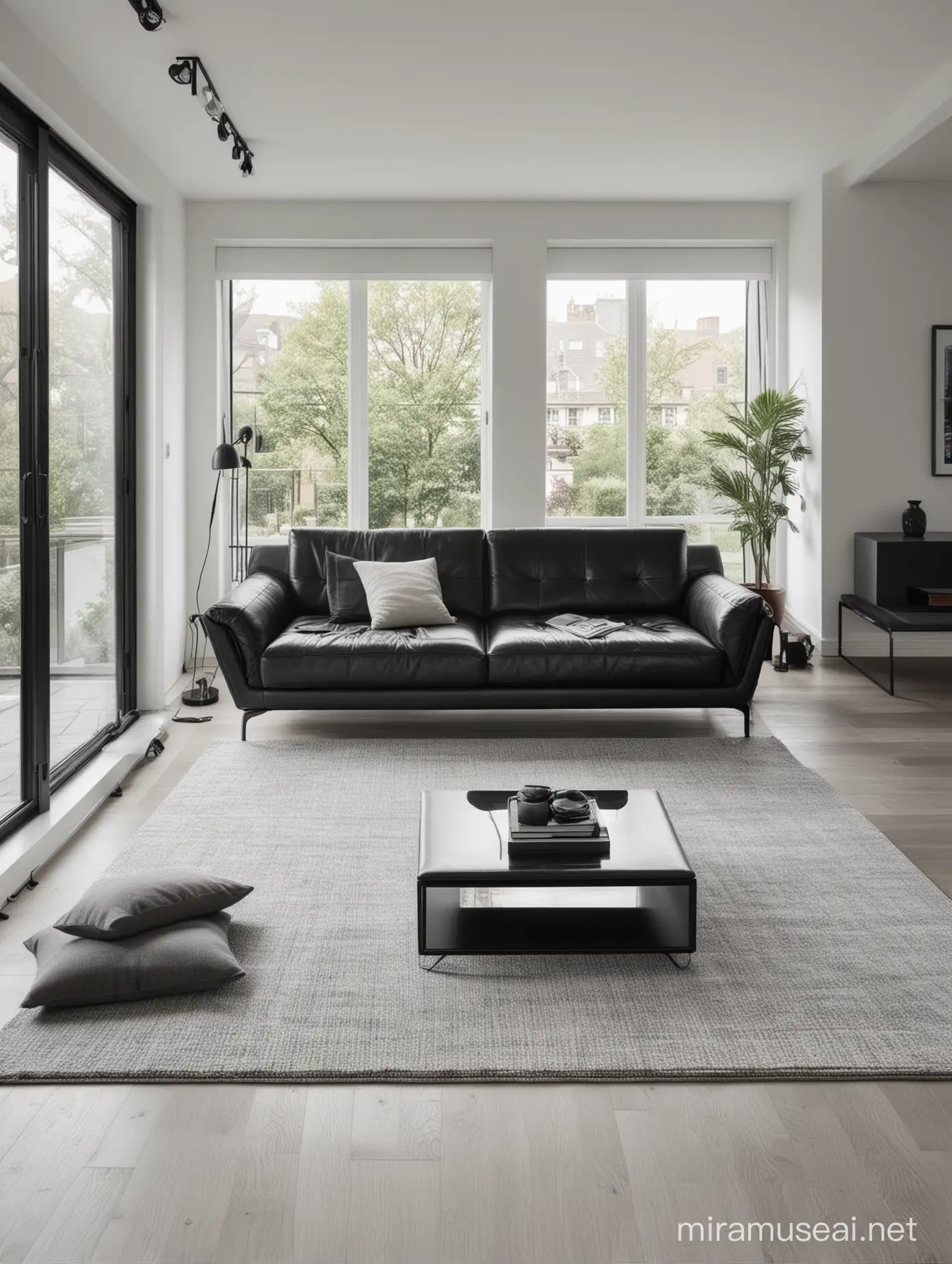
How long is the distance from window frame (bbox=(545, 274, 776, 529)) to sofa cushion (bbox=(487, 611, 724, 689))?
2498 mm

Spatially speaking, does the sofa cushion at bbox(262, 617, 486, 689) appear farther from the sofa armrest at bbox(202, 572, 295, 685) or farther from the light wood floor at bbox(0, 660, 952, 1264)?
the light wood floor at bbox(0, 660, 952, 1264)

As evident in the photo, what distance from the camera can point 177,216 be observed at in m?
6.71

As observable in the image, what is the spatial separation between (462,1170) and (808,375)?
5858mm

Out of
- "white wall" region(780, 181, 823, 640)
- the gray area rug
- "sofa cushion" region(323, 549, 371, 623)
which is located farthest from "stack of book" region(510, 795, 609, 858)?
"white wall" region(780, 181, 823, 640)

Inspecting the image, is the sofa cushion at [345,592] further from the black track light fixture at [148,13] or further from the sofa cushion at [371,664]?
the black track light fixture at [148,13]

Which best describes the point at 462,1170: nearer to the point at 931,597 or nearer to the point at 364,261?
the point at 931,597

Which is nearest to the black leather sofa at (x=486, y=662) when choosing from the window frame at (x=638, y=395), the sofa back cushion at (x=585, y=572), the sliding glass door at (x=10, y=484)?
the sofa back cushion at (x=585, y=572)

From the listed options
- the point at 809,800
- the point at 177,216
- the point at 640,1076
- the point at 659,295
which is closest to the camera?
the point at 640,1076

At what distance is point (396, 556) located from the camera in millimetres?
5801

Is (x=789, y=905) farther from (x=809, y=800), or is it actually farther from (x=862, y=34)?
(x=862, y=34)

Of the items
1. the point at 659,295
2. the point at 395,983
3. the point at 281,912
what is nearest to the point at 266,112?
the point at 659,295

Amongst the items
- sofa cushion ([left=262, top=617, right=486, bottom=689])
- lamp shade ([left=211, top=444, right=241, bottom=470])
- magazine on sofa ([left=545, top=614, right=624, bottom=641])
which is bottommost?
sofa cushion ([left=262, top=617, right=486, bottom=689])

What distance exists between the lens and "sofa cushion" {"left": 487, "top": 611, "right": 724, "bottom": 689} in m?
5.00

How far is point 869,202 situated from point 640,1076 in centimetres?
564
